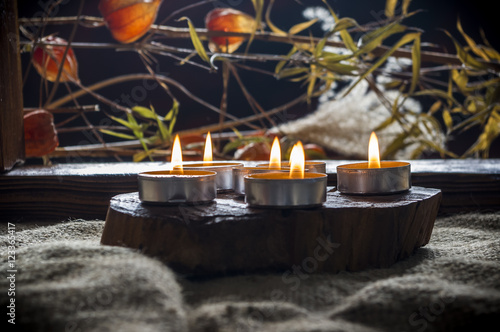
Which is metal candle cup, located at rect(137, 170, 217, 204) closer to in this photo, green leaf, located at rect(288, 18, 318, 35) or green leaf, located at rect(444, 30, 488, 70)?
green leaf, located at rect(288, 18, 318, 35)

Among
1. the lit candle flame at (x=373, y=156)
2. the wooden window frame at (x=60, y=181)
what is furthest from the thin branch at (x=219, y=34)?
the lit candle flame at (x=373, y=156)

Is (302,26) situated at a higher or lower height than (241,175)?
higher

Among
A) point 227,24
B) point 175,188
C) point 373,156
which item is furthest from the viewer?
point 227,24

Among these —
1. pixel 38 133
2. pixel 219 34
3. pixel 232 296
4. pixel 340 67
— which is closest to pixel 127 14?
pixel 219 34

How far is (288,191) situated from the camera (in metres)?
0.62

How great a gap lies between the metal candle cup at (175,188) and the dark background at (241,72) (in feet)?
3.93

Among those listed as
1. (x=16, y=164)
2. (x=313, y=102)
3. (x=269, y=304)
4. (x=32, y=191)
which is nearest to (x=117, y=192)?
(x=32, y=191)

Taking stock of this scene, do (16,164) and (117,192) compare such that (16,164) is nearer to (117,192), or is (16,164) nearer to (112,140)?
(117,192)

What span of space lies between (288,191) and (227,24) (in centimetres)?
Result: 67

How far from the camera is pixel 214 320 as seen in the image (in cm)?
47

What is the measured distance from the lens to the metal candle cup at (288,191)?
616mm

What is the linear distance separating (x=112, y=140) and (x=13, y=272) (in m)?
1.44

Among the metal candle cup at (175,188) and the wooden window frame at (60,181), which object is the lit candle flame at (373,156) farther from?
the metal candle cup at (175,188)

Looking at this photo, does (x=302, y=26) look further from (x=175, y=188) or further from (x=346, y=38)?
(x=175, y=188)
